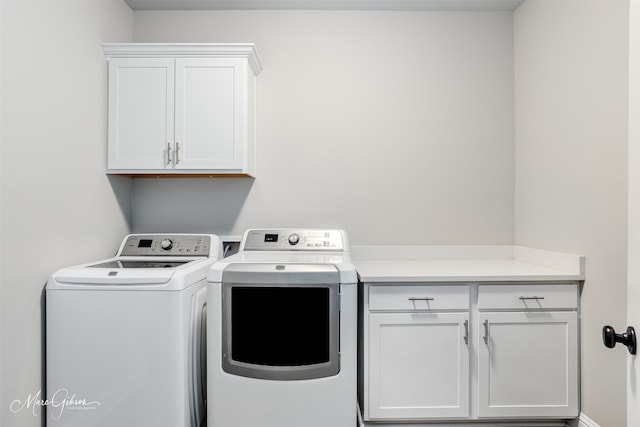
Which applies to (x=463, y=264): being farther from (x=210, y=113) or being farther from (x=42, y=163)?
(x=42, y=163)

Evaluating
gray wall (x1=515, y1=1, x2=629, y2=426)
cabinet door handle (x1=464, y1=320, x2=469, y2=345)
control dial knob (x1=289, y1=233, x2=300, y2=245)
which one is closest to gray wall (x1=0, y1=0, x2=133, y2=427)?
control dial knob (x1=289, y1=233, x2=300, y2=245)

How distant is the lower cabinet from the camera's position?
187 centimetres

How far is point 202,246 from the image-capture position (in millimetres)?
2301

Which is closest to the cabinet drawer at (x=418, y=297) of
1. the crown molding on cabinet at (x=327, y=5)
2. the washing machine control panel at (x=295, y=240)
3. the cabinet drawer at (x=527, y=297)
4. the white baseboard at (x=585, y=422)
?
the cabinet drawer at (x=527, y=297)

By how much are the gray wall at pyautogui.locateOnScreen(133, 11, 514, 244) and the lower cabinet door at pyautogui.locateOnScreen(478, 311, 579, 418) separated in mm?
768

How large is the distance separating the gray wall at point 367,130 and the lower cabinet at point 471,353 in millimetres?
715

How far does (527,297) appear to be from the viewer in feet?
6.19

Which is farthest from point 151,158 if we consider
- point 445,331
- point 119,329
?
point 445,331

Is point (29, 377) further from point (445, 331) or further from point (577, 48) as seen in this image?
point (577, 48)

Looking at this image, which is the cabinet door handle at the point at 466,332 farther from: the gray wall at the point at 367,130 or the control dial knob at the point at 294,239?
the control dial knob at the point at 294,239

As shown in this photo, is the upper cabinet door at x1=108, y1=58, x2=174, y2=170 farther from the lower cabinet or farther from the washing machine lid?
the lower cabinet

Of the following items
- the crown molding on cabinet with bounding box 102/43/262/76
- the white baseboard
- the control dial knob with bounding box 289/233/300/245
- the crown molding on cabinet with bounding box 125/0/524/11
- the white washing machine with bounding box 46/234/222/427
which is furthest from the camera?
the crown molding on cabinet with bounding box 125/0/524/11

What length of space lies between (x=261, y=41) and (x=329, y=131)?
758 millimetres
